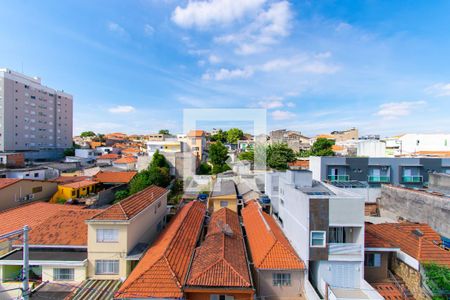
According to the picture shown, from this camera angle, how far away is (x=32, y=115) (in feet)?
152

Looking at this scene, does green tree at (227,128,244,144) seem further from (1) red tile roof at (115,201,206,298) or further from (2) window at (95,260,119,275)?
(2) window at (95,260,119,275)

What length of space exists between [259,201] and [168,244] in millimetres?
9642

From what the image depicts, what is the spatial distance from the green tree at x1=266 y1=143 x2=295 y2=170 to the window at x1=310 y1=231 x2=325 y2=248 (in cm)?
1917

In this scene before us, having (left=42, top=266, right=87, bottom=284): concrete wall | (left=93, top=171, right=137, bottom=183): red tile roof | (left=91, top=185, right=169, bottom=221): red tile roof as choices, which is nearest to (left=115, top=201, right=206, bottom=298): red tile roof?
(left=91, top=185, right=169, bottom=221): red tile roof

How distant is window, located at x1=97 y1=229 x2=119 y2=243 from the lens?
972 cm

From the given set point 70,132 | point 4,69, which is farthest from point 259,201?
point 70,132

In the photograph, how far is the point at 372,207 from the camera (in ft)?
59.6

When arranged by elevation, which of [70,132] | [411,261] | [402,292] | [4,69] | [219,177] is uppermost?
[4,69]

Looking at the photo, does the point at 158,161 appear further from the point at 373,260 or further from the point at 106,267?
the point at 373,260

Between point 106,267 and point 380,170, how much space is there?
23.2 metres

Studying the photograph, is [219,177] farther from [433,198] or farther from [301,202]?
[433,198]

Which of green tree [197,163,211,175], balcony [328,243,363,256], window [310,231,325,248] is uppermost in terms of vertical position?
green tree [197,163,211,175]

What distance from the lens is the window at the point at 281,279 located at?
9086 mm

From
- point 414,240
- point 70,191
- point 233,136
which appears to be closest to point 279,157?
point 414,240
